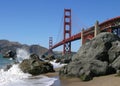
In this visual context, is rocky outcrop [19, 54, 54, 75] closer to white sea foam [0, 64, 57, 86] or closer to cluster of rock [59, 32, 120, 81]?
white sea foam [0, 64, 57, 86]

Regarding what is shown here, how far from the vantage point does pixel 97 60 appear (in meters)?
14.0

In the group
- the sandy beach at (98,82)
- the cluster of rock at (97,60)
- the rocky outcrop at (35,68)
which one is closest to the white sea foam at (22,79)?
the rocky outcrop at (35,68)

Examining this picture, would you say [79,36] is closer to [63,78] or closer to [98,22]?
[98,22]

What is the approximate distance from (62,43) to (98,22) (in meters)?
17.9

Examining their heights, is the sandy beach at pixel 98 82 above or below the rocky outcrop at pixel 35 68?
below

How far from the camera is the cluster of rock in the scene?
522 inches

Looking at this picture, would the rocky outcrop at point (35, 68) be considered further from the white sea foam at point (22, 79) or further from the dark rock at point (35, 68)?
the white sea foam at point (22, 79)

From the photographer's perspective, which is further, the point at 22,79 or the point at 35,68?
the point at 35,68

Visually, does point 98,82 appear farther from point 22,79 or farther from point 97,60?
point 22,79

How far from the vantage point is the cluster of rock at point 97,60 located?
13.2 metres

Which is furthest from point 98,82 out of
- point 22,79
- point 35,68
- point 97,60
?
point 35,68

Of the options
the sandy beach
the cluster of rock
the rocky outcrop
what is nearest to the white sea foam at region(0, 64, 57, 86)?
the rocky outcrop

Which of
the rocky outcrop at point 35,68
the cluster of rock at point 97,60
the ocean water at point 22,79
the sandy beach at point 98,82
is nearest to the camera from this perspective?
the sandy beach at point 98,82

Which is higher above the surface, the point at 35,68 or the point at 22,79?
the point at 35,68
